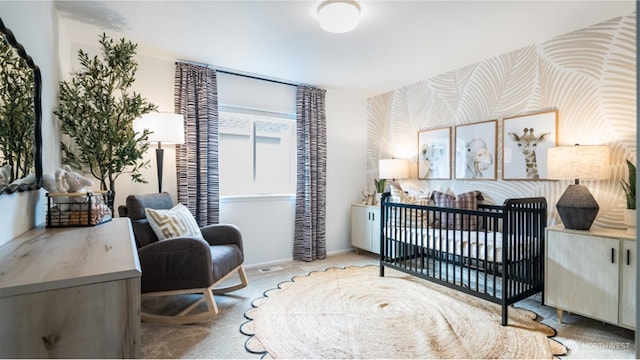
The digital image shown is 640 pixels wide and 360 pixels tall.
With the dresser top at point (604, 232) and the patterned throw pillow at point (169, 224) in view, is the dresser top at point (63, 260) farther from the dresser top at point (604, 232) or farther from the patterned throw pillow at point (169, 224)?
the dresser top at point (604, 232)

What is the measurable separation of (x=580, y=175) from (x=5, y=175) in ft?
10.5

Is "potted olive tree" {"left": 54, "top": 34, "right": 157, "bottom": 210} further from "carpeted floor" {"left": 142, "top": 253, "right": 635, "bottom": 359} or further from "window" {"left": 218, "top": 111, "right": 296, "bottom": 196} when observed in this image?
"carpeted floor" {"left": 142, "top": 253, "right": 635, "bottom": 359}

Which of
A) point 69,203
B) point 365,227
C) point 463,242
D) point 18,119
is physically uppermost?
point 18,119

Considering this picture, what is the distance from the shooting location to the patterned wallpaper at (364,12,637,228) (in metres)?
2.28

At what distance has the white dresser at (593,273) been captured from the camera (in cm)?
192

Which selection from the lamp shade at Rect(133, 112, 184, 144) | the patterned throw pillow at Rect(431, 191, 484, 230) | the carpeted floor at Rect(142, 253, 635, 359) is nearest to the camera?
the carpeted floor at Rect(142, 253, 635, 359)

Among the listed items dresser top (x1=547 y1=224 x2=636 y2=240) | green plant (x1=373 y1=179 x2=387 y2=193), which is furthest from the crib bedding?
green plant (x1=373 y1=179 x2=387 y2=193)

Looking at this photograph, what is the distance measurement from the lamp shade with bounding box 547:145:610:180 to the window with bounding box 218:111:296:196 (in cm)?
270

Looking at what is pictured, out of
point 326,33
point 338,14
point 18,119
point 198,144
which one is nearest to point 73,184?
point 18,119

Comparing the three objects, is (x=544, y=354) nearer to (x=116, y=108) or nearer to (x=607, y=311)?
(x=607, y=311)

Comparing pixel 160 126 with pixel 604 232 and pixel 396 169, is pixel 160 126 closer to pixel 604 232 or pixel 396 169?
pixel 396 169

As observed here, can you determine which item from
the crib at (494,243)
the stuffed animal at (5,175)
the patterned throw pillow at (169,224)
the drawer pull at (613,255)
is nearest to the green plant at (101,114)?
the patterned throw pillow at (169,224)

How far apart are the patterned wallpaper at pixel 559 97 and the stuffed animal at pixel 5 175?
3501mm

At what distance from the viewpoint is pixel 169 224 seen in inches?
91.3
